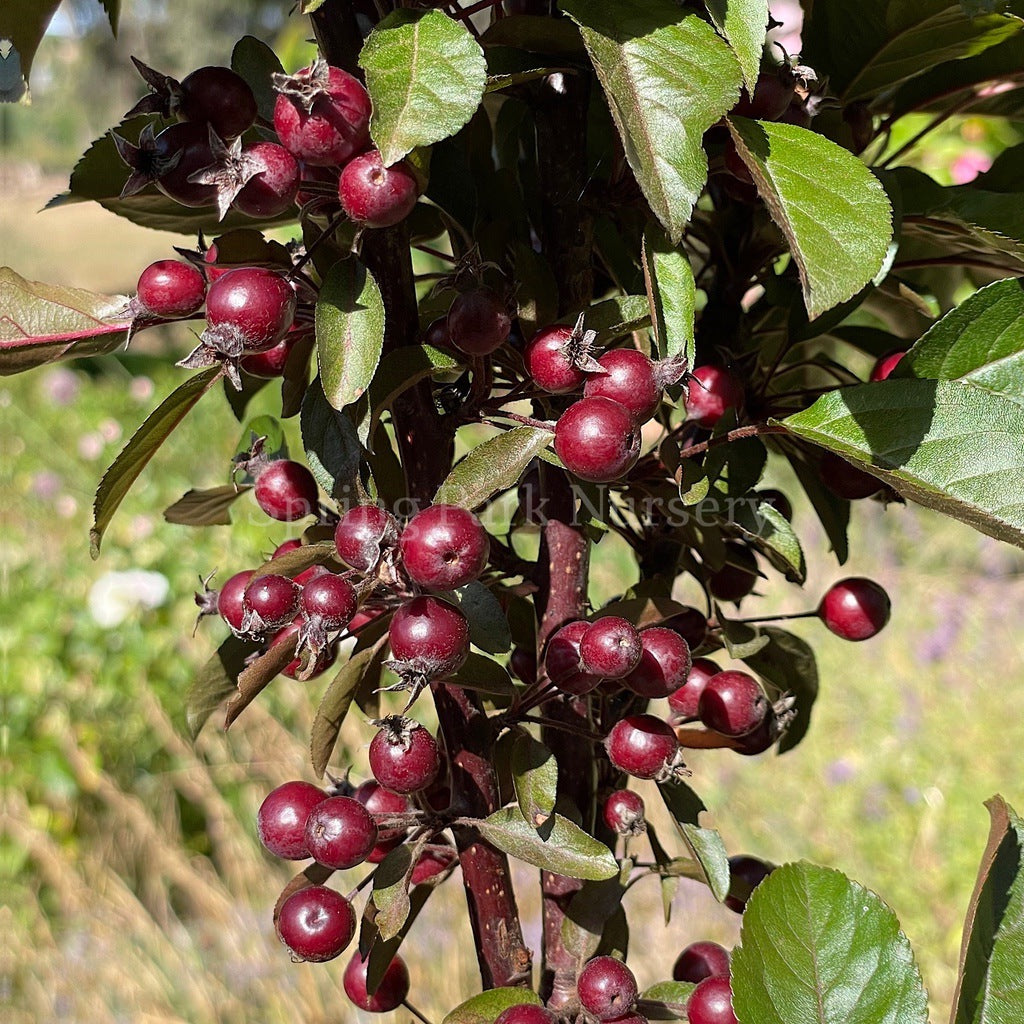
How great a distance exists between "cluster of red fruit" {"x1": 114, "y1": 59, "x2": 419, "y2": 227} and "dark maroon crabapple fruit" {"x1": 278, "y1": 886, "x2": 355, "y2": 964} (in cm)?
38

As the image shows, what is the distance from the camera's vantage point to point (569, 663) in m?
0.58

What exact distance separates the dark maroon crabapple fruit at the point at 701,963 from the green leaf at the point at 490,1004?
0.51 ft

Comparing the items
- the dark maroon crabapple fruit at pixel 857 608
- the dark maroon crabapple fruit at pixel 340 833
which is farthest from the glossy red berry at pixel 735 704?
the dark maroon crabapple fruit at pixel 340 833

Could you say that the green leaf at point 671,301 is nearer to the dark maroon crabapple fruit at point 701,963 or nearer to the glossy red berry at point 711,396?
the glossy red berry at point 711,396

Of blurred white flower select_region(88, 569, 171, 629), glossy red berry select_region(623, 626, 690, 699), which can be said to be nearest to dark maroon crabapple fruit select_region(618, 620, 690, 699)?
glossy red berry select_region(623, 626, 690, 699)

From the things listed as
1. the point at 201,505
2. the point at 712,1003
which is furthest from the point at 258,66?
the point at 712,1003

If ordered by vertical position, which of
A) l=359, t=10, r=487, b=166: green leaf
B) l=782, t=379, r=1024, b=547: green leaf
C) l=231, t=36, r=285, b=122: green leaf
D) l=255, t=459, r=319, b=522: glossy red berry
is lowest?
l=255, t=459, r=319, b=522: glossy red berry

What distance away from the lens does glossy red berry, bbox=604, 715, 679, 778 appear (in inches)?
23.5

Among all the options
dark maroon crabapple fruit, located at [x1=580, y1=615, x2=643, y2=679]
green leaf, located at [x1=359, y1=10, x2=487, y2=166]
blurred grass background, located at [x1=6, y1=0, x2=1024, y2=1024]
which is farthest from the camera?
blurred grass background, located at [x1=6, y1=0, x2=1024, y2=1024]

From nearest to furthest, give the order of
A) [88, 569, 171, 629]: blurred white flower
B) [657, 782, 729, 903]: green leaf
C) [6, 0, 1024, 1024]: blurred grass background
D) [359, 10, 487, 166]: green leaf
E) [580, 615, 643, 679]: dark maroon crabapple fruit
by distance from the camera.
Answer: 1. [359, 10, 487, 166]: green leaf
2. [580, 615, 643, 679]: dark maroon crabapple fruit
3. [657, 782, 729, 903]: green leaf
4. [6, 0, 1024, 1024]: blurred grass background
5. [88, 569, 171, 629]: blurred white flower

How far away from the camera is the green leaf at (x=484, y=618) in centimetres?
58

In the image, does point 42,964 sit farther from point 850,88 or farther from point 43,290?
point 850,88

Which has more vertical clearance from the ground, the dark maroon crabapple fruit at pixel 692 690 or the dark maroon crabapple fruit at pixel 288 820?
the dark maroon crabapple fruit at pixel 288 820

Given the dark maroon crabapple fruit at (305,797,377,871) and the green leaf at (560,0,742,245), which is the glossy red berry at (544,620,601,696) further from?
the green leaf at (560,0,742,245)
